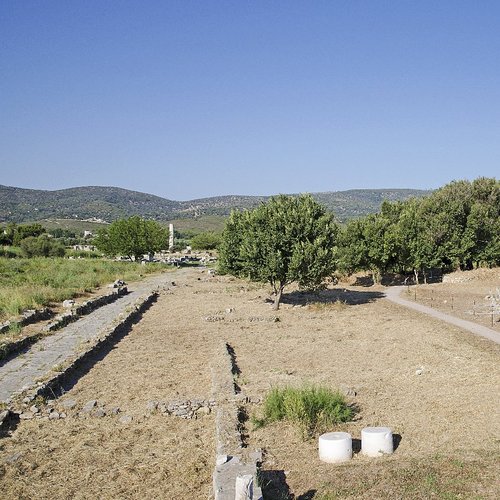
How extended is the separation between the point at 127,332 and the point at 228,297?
12.7 meters

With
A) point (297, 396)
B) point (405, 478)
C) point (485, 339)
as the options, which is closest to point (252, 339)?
point (485, 339)

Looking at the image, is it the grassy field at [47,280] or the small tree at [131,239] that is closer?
the grassy field at [47,280]

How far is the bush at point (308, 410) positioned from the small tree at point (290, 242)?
15412 millimetres

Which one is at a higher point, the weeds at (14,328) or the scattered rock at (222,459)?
the scattered rock at (222,459)

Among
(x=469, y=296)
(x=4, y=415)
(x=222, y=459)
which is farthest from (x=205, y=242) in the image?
(x=222, y=459)

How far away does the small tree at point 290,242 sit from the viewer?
2645 centimetres

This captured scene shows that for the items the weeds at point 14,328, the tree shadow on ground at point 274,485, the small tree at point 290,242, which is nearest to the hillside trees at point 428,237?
the small tree at point 290,242

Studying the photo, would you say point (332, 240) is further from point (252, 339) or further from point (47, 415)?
point (47, 415)

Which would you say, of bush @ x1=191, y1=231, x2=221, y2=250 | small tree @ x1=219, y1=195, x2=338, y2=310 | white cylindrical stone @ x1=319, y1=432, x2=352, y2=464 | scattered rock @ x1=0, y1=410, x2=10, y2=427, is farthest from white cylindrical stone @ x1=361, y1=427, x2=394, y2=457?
bush @ x1=191, y1=231, x2=221, y2=250

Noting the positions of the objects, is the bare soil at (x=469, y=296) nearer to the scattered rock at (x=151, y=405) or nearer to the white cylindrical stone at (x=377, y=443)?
the white cylindrical stone at (x=377, y=443)

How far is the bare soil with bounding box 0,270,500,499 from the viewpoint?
8.06m

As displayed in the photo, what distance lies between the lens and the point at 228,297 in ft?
112

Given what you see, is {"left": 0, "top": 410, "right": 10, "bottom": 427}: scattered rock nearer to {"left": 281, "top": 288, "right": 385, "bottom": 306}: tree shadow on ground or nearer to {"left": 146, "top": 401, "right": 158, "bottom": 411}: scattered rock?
{"left": 146, "top": 401, "right": 158, "bottom": 411}: scattered rock

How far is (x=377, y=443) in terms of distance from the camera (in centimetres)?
891
